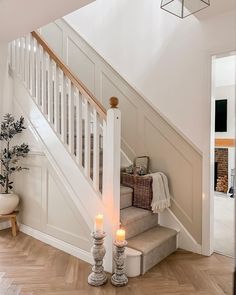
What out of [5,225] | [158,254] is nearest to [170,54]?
[158,254]

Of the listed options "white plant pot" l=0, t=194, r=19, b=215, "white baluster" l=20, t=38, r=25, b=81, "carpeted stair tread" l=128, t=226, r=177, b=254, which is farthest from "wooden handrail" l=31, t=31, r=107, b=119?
"white plant pot" l=0, t=194, r=19, b=215

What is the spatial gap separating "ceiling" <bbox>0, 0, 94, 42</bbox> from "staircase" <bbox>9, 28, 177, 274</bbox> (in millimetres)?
448

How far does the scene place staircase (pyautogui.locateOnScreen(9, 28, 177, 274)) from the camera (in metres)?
2.46

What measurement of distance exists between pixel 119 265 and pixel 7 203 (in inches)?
69.2

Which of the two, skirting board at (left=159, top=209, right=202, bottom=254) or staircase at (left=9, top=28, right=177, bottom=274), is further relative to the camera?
skirting board at (left=159, top=209, right=202, bottom=254)

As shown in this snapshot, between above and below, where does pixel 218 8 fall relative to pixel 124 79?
above

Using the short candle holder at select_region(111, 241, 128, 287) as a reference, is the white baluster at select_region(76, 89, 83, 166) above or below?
above

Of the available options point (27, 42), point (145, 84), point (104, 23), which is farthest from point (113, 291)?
point (104, 23)

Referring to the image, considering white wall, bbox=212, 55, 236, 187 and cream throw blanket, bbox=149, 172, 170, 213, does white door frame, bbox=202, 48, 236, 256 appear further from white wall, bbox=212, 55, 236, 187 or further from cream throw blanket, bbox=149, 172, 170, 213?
white wall, bbox=212, 55, 236, 187

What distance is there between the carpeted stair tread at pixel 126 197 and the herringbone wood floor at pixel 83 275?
2.45 feet

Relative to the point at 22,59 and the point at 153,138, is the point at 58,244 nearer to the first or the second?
the point at 153,138

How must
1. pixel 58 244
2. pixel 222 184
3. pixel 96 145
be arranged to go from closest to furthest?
pixel 96 145 → pixel 58 244 → pixel 222 184

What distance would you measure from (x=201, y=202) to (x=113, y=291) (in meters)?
1.37

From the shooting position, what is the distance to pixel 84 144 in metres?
2.92
